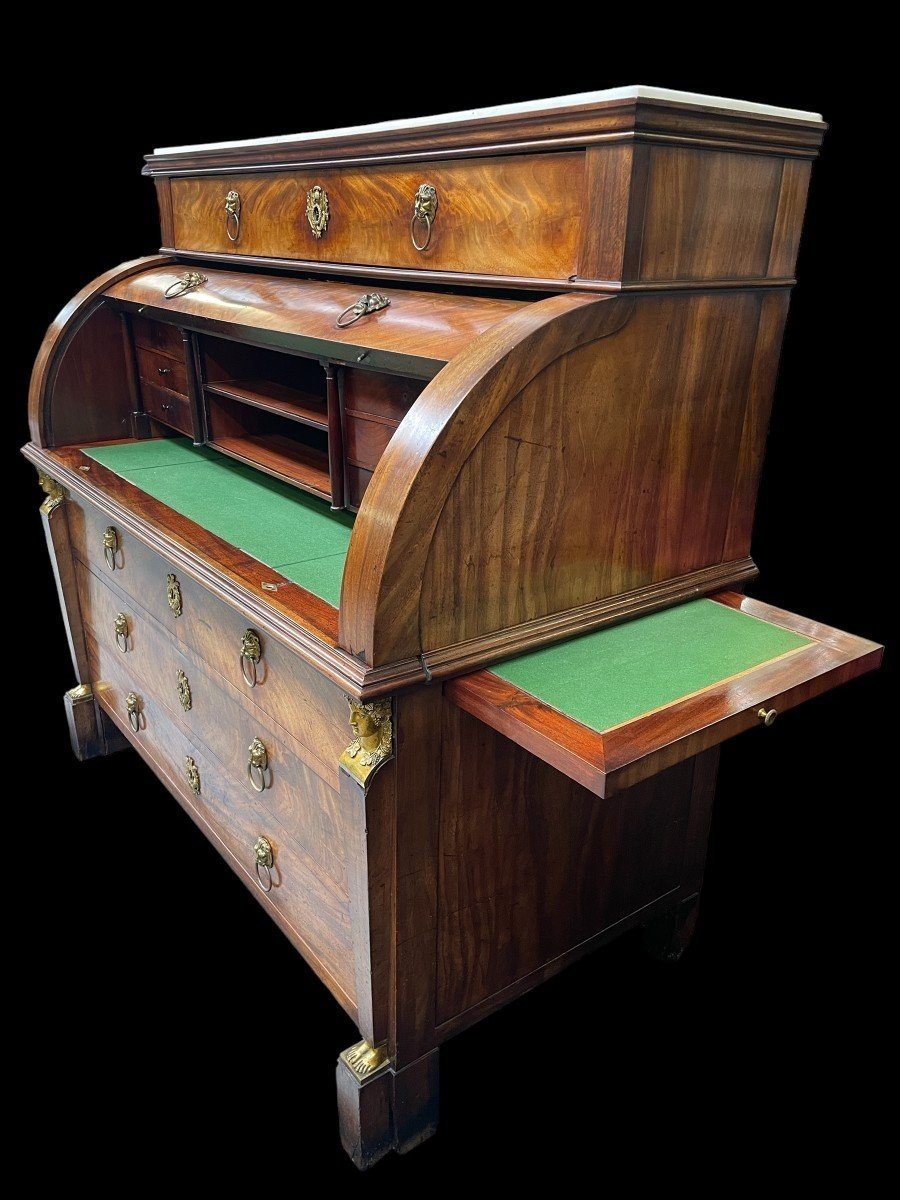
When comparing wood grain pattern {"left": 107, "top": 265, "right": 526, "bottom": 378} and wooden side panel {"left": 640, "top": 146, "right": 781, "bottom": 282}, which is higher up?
wooden side panel {"left": 640, "top": 146, "right": 781, "bottom": 282}

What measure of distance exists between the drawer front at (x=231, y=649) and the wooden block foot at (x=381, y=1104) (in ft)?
2.19

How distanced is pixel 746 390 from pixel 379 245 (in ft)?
3.02

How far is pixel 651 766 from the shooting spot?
1554mm

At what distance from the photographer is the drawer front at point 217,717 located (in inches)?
85.4

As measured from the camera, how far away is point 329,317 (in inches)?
85.0

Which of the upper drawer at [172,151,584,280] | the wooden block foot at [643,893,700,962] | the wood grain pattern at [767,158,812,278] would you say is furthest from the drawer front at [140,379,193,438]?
the wooden block foot at [643,893,700,962]

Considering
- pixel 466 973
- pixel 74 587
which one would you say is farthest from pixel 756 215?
pixel 74 587

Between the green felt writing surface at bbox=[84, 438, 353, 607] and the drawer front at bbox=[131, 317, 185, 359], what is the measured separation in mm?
331

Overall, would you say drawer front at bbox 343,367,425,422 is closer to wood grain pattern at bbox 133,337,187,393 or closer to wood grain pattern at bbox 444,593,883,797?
wood grain pattern at bbox 444,593,883,797

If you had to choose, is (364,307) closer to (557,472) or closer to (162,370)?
(557,472)

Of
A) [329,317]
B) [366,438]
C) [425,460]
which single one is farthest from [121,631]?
[425,460]

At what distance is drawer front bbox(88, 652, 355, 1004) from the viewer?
7.32ft

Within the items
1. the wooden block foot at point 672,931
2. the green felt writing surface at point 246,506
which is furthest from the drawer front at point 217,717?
the wooden block foot at point 672,931

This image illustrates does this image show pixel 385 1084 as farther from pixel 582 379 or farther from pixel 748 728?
pixel 582 379
